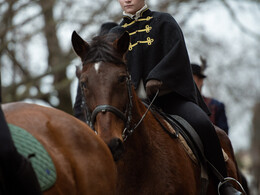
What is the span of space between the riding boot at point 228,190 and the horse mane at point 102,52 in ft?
6.03

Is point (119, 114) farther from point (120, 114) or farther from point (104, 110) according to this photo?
point (104, 110)

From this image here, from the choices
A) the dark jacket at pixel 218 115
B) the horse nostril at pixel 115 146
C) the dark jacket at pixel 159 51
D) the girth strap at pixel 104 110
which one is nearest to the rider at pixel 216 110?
the dark jacket at pixel 218 115

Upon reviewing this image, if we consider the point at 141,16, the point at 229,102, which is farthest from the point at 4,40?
the point at 229,102

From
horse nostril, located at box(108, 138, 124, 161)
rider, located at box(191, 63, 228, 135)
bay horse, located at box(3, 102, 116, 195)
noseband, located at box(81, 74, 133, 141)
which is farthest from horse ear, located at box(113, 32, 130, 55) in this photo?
rider, located at box(191, 63, 228, 135)

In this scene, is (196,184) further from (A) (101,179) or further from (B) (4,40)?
(B) (4,40)

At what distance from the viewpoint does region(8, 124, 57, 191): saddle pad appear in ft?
11.3

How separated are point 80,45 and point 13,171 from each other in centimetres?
182

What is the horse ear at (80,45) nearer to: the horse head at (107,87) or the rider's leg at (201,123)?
the horse head at (107,87)

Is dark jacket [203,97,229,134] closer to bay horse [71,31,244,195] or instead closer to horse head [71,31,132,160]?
bay horse [71,31,244,195]

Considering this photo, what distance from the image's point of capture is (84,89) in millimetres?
4562

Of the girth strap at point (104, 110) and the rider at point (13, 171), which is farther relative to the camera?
the girth strap at point (104, 110)

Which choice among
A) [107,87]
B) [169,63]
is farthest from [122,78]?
[169,63]

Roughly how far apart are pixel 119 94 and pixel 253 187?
20.3m

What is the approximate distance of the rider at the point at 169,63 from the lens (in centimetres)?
543
